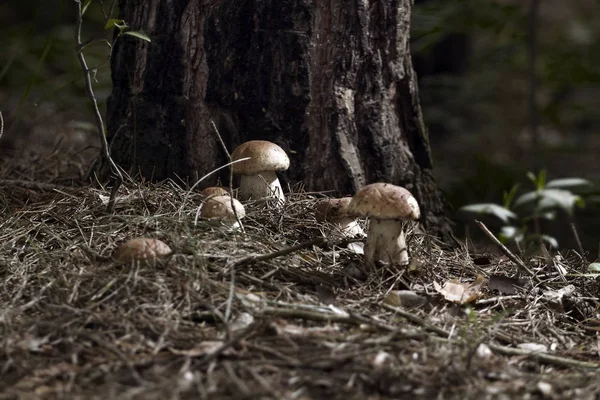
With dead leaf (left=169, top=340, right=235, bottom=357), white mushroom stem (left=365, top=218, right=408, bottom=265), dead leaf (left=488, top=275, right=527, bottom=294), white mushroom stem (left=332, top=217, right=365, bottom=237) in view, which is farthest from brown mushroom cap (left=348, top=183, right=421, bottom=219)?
dead leaf (left=169, top=340, right=235, bottom=357)

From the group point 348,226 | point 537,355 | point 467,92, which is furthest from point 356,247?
point 467,92

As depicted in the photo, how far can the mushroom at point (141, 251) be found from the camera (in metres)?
2.70

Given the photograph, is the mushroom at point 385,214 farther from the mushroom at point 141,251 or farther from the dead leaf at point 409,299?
the mushroom at point 141,251

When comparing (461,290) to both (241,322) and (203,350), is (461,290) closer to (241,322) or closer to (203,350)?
(241,322)

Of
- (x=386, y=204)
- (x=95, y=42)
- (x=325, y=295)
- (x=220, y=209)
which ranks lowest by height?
(x=325, y=295)

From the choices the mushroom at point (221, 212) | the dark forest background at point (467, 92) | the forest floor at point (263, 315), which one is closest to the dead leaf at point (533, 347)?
the forest floor at point (263, 315)

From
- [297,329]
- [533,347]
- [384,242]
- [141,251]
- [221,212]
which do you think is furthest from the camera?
[221,212]

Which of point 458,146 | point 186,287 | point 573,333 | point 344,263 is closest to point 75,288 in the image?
point 186,287

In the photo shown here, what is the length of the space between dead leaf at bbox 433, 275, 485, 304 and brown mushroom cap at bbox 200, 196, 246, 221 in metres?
1.01

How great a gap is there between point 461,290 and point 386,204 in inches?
20.6

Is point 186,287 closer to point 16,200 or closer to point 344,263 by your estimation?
point 344,263

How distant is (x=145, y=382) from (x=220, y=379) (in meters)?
0.23

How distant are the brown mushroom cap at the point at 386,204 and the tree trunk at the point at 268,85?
92 centimetres

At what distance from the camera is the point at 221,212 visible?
3143 mm
